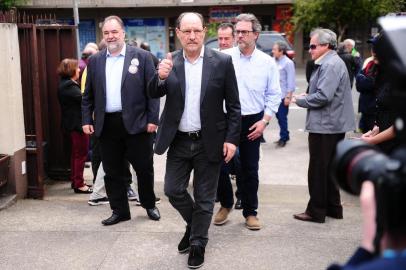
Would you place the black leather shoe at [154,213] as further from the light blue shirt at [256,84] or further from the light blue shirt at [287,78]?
the light blue shirt at [287,78]

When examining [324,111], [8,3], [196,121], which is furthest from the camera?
[8,3]

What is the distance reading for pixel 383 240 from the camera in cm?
132

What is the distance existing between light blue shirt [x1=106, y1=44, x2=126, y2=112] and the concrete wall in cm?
125

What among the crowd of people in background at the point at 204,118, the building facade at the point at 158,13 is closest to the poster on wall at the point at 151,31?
the building facade at the point at 158,13

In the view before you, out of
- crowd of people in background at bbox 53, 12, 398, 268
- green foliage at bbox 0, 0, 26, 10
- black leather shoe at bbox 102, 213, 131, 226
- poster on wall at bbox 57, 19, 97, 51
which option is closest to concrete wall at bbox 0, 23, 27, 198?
crowd of people in background at bbox 53, 12, 398, 268

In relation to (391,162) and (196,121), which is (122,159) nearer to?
(196,121)

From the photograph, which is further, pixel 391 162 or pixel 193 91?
pixel 193 91

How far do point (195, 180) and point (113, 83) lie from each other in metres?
1.30

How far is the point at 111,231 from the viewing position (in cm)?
481

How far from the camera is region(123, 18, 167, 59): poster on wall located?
3017 centimetres

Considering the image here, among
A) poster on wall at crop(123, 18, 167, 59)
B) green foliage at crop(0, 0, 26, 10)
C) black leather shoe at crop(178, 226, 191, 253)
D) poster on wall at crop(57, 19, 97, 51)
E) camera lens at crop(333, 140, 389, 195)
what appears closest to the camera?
camera lens at crop(333, 140, 389, 195)

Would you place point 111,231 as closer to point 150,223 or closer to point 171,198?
point 150,223

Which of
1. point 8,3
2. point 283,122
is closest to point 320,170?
point 283,122

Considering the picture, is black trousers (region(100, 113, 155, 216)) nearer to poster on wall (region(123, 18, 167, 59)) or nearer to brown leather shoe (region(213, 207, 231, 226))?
brown leather shoe (region(213, 207, 231, 226))
